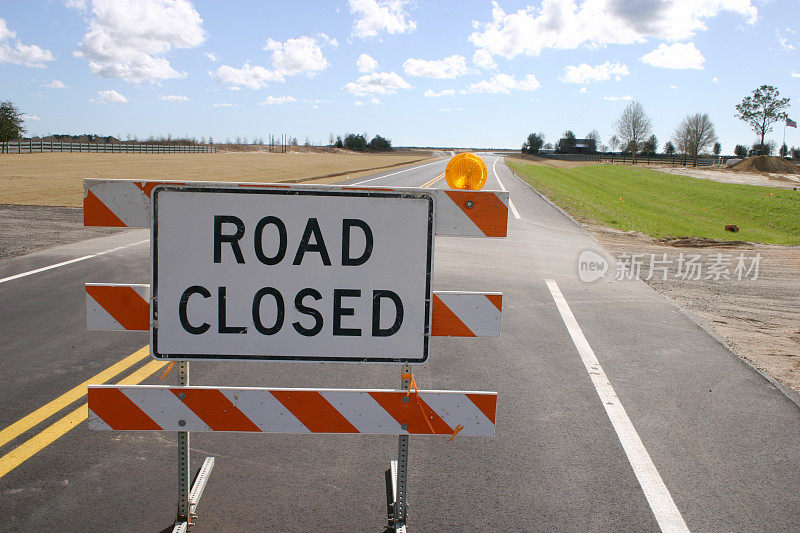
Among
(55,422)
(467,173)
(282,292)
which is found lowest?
(55,422)

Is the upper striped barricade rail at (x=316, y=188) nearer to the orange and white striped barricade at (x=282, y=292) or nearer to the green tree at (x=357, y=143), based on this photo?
the orange and white striped barricade at (x=282, y=292)

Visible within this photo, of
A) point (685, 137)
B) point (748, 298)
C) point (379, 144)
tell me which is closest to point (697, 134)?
point (685, 137)

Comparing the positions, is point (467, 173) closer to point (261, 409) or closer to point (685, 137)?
point (261, 409)

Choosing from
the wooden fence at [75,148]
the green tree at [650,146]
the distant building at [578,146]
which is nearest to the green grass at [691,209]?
the wooden fence at [75,148]

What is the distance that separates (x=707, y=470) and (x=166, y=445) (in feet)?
11.4

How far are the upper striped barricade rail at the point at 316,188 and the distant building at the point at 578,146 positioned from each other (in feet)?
477

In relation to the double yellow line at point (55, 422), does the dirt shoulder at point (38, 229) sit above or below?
above

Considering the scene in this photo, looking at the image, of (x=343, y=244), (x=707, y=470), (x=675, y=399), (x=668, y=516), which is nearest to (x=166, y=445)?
(x=343, y=244)

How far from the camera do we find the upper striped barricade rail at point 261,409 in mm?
3197

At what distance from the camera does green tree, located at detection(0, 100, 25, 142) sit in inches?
2731

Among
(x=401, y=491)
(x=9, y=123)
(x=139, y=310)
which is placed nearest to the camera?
(x=139, y=310)

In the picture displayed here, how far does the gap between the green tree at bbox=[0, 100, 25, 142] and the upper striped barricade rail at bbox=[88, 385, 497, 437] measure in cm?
7761

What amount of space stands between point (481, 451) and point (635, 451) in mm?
1021

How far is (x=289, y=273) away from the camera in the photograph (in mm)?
3020
